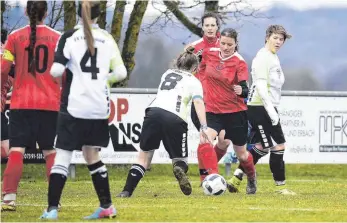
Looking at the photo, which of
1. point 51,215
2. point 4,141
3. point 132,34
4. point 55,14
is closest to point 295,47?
point 132,34

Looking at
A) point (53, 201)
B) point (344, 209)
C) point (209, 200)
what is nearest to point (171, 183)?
point (209, 200)

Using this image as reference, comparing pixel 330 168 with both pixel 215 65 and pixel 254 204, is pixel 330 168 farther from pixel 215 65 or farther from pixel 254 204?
pixel 254 204

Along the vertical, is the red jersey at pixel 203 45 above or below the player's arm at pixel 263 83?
above

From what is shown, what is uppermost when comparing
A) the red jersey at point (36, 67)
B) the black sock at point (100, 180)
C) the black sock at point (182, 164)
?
the red jersey at point (36, 67)

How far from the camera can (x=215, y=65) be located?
1588cm

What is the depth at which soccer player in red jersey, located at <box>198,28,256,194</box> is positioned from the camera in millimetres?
15648

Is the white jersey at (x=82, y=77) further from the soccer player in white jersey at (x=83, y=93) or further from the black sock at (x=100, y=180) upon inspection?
the black sock at (x=100, y=180)

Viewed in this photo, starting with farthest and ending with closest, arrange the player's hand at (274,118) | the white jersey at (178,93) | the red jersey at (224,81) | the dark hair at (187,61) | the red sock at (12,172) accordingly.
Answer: the red jersey at (224,81) → the player's hand at (274,118) → the dark hair at (187,61) → the white jersey at (178,93) → the red sock at (12,172)

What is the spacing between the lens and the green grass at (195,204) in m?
12.1

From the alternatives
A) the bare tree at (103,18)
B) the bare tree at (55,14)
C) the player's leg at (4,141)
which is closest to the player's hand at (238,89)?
the player's leg at (4,141)

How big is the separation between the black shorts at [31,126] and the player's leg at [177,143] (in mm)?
2051

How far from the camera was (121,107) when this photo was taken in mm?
21609

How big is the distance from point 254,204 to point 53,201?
122 inches

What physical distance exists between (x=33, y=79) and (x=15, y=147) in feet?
2.42
